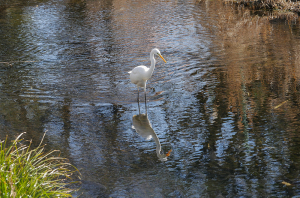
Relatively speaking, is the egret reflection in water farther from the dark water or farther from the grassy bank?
the grassy bank

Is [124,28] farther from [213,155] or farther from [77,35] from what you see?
[213,155]

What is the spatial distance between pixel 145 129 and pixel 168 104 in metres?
1.25

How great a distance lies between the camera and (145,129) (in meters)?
6.28

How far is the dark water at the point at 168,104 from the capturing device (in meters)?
4.69

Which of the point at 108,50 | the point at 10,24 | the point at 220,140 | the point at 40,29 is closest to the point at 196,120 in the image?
the point at 220,140

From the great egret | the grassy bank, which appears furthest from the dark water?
the grassy bank

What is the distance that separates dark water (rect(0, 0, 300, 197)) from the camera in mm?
4691

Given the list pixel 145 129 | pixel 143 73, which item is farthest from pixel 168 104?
pixel 145 129

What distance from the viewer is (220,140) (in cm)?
564

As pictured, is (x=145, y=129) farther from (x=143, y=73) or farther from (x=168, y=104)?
(x=143, y=73)

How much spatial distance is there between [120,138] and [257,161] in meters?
2.29

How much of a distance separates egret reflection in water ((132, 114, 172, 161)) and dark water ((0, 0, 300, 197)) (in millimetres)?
35

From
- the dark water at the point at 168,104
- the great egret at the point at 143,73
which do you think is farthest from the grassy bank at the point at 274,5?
the great egret at the point at 143,73

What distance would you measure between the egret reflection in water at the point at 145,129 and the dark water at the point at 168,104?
3 centimetres
